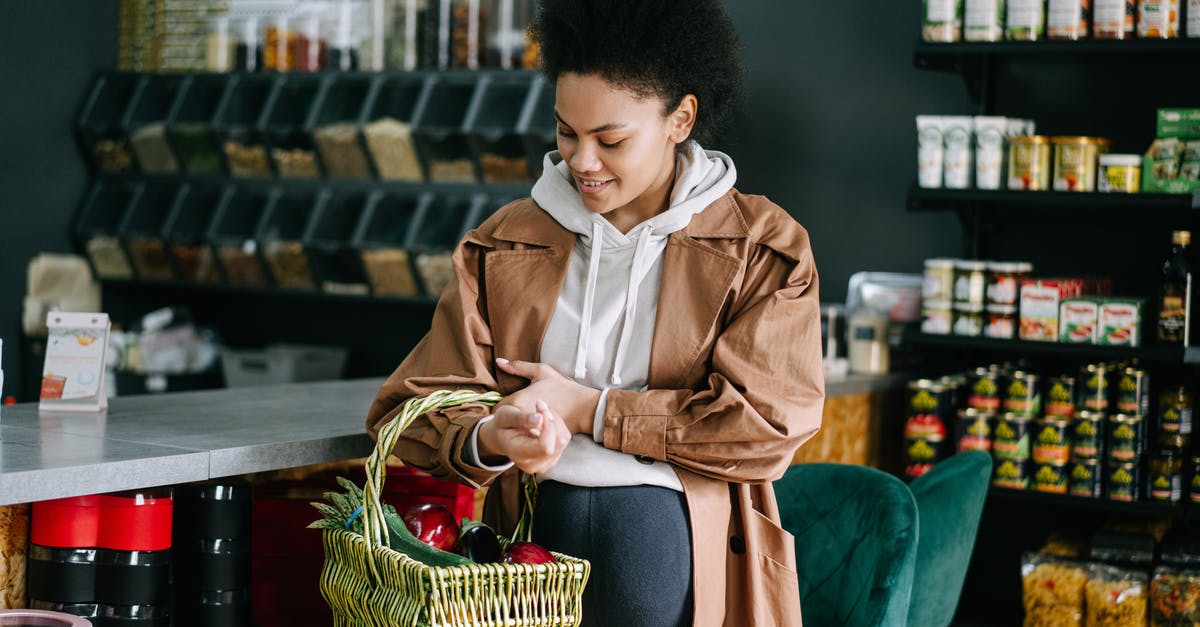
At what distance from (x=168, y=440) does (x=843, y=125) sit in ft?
10.0

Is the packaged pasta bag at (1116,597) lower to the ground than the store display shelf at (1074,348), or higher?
lower

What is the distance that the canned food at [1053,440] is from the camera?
3.78 m

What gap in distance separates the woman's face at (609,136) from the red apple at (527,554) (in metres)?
0.49

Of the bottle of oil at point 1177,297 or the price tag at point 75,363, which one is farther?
the bottle of oil at point 1177,297

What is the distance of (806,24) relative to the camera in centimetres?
468

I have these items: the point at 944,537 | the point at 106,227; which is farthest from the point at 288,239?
the point at 944,537

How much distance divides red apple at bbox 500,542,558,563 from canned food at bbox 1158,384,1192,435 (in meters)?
2.62

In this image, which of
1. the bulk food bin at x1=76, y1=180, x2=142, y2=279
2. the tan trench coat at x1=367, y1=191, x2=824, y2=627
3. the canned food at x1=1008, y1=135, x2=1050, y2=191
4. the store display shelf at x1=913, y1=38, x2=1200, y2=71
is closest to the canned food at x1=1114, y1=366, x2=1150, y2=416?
the canned food at x1=1008, y1=135, x2=1050, y2=191

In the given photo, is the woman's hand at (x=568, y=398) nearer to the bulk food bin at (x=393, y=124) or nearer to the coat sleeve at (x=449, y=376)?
the coat sleeve at (x=449, y=376)

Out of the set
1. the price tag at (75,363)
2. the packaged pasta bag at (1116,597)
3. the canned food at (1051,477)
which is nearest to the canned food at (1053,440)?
the canned food at (1051,477)

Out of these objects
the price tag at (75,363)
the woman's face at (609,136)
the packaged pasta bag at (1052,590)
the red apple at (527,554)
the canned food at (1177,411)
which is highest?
the woman's face at (609,136)

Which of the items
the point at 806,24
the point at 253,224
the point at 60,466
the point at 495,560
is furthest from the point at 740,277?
the point at 253,224

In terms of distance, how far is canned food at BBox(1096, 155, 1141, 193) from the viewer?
3.66 m

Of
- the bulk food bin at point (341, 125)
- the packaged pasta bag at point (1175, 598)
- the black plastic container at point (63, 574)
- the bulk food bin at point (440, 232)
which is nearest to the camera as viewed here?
the black plastic container at point (63, 574)
